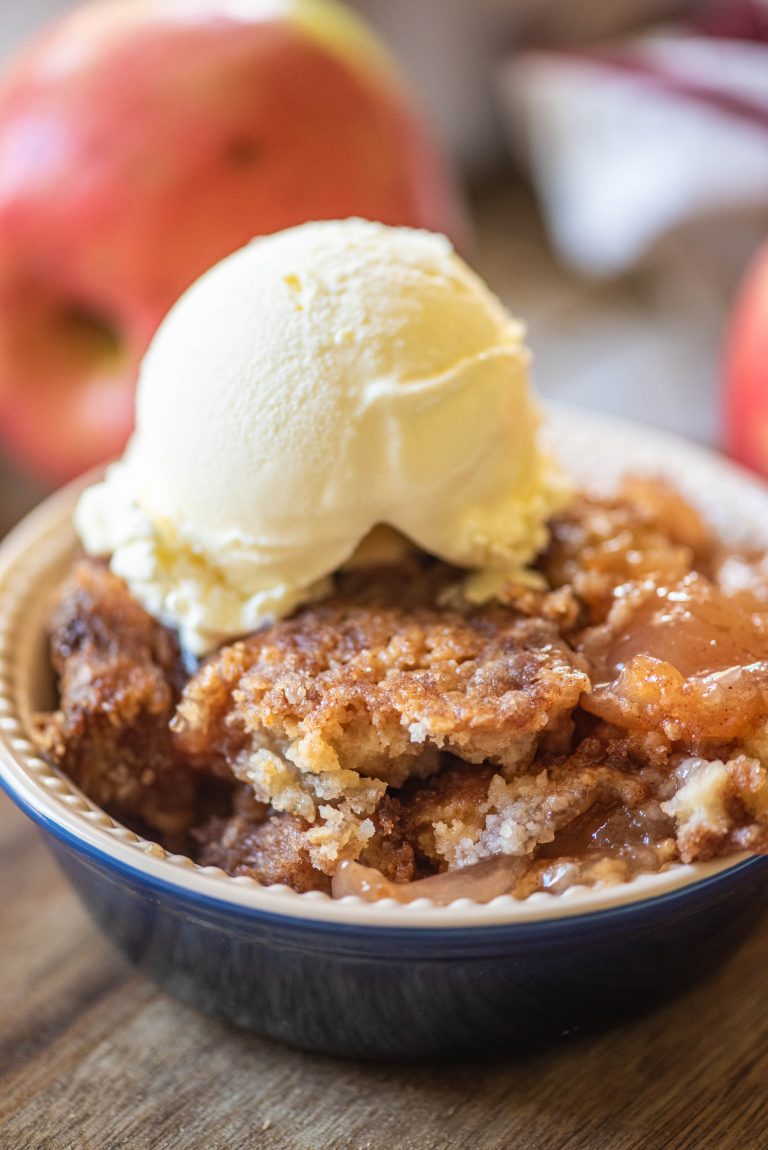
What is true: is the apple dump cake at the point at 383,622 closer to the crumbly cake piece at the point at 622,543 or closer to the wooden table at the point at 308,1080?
the crumbly cake piece at the point at 622,543

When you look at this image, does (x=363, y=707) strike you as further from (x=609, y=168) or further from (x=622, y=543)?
(x=609, y=168)

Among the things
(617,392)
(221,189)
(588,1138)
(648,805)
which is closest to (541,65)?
(617,392)

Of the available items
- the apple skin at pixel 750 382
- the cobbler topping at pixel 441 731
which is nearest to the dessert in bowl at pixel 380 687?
the cobbler topping at pixel 441 731

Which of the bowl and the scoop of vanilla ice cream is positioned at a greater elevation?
the scoop of vanilla ice cream

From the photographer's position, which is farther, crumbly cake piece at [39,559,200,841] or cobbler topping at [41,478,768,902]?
crumbly cake piece at [39,559,200,841]

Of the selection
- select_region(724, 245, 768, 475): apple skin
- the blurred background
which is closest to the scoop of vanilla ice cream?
select_region(724, 245, 768, 475): apple skin

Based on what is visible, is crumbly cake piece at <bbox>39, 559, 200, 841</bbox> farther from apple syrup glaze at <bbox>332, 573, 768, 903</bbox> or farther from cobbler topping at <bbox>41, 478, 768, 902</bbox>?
apple syrup glaze at <bbox>332, 573, 768, 903</bbox>

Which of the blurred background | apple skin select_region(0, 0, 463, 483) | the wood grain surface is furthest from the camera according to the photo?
the blurred background

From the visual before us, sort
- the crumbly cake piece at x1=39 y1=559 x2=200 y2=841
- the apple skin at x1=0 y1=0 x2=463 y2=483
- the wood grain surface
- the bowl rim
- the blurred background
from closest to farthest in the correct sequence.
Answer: the bowl rim, the wood grain surface, the crumbly cake piece at x1=39 y1=559 x2=200 y2=841, the apple skin at x1=0 y1=0 x2=463 y2=483, the blurred background
